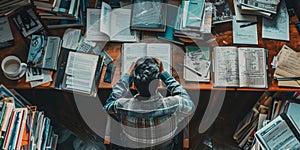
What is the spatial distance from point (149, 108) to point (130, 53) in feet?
1.70

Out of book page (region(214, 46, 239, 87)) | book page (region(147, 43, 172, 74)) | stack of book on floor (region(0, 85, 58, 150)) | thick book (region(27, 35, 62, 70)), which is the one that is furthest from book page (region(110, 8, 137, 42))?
stack of book on floor (region(0, 85, 58, 150))

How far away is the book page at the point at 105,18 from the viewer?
2510 millimetres

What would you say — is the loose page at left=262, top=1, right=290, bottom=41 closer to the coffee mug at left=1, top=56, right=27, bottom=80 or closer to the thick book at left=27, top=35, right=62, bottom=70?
the thick book at left=27, top=35, right=62, bottom=70

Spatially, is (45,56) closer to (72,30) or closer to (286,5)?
(72,30)

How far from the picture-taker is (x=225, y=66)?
247 cm

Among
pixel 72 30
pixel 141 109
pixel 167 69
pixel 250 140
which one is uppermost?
pixel 72 30

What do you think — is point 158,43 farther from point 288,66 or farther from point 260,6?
point 288,66

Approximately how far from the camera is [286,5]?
2.59m

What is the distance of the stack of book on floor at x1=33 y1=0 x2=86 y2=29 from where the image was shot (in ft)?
8.07

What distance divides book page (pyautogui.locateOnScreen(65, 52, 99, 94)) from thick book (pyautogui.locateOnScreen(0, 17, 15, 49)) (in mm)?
341

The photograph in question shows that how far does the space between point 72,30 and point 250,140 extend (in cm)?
112

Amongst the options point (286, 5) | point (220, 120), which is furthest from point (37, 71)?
point (286, 5)

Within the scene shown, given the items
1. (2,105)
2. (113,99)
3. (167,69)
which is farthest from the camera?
(167,69)

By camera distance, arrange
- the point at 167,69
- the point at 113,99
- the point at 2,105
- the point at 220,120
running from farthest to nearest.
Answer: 1. the point at 220,120
2. the point at 167,69
3. the point at 113,99
4. the point at 2,105
